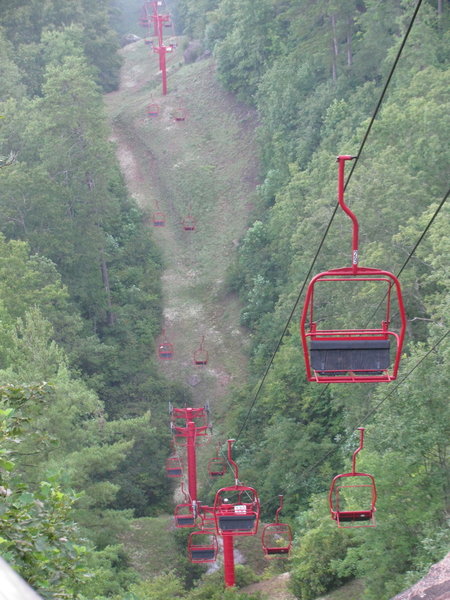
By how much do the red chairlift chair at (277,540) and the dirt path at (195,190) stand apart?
420 inches

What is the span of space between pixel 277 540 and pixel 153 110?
3824 centimetres

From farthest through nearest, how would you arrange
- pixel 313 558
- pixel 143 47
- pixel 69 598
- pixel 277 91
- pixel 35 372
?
pixel 143 47 < pixel 277 91 < pixel 35 372 < pixel 313 558 < pixel 69 598

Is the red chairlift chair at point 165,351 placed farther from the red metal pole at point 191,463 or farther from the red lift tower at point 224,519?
the red metal pole at point 191,463

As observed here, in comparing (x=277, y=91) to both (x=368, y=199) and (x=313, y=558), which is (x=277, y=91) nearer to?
(x=368, y=199)

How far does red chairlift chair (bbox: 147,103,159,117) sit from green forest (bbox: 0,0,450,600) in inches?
197

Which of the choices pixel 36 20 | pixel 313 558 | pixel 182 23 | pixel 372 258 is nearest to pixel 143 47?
pixel 182 23

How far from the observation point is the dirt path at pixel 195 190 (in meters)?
37.9

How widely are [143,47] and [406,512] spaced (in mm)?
59378

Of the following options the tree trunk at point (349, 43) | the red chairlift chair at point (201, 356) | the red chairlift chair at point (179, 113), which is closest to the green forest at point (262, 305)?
the tree trunk at point (349, 43)

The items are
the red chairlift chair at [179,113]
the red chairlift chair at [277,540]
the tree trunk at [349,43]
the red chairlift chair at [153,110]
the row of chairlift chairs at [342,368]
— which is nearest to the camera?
the row of chairlift chairs at [342,368]

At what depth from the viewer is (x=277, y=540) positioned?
22828mm

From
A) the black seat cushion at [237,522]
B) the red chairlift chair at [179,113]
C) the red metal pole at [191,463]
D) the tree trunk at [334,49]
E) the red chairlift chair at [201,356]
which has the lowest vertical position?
the red chairlift chair at [201,356]

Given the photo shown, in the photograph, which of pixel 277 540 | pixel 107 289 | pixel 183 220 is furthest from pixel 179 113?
pixel 277 540

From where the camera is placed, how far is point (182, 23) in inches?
2724
